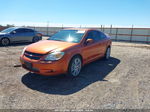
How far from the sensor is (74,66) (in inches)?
171

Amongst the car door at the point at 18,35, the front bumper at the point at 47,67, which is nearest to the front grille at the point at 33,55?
the front bumper at the point at 47,67

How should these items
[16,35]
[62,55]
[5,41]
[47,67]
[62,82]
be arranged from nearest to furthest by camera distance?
1. [47,67]
2. [62,55]
3. [62,82]
4. [5,41]
5. [16,35]

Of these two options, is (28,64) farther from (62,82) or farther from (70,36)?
(70,36)

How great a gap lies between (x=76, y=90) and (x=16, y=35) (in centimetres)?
898

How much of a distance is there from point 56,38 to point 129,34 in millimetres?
16696

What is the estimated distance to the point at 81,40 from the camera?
4.73m

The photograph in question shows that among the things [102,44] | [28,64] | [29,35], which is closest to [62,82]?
[28,64]

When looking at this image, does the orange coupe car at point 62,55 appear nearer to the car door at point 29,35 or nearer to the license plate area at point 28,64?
the license plate area at point 28,64

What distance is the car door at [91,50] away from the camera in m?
4.82

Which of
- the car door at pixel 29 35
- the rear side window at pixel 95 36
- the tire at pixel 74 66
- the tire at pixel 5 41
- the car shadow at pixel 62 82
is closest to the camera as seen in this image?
the car shadow at pixel 62 82

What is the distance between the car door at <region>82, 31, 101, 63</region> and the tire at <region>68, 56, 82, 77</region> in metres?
0.36

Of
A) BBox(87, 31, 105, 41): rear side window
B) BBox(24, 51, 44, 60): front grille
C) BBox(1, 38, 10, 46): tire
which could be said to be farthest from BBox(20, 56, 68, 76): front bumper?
BBox(1, 38, 10, 46): tire

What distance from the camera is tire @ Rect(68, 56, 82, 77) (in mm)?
4170

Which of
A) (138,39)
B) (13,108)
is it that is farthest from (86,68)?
(138,39)
